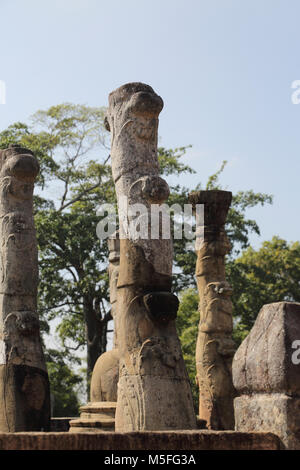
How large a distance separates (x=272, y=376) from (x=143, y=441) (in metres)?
1.02

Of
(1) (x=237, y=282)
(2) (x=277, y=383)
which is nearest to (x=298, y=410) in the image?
(2) (x=277, y=383)

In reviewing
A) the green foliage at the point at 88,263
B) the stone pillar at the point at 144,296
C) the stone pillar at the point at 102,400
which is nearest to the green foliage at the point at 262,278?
the green foliage at the point at 88,263

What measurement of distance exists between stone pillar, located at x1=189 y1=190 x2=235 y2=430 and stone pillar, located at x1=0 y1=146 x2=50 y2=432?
11.3ft

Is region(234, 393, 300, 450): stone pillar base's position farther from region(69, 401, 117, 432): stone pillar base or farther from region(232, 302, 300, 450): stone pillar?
region(69, 401, 117, 432): stone pillar base

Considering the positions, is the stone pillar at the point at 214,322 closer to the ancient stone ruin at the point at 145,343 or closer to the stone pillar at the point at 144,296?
the ancient stone ruin at the point at 145,343

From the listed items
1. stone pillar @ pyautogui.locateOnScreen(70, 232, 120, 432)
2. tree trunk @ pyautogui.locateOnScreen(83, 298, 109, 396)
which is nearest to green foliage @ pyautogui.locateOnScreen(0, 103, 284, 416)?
tree trunk @ pyautogui.locateOnScreen(83, 298, 109, 396)

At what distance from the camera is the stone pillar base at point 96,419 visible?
359 inches

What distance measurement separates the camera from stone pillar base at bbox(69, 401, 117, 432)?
9.12 meters

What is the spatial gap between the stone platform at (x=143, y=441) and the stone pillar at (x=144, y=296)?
2440mm

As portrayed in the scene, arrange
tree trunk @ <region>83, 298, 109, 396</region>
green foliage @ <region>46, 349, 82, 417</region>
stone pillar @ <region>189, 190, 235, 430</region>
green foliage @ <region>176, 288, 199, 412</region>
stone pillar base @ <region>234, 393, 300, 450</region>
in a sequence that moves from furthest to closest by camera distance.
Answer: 1. green foliage @ <region>46, 349, 82, 417</region>
2. tree trunk @ <region>83, 298, 109, 396</region>
3. green foliage @ <region>176, 288, 199, 412</region>
4. stone pillar @ <region>189, 190, 235, 430</region>
5. stone pillar base @ <region>234, 393, 300, 450</region>

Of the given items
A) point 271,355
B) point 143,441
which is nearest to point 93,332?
point 271,355

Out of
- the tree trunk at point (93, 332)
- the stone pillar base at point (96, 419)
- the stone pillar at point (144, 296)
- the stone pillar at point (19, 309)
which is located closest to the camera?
the stone pillar at point (144, 296)

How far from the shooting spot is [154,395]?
23.0 ft
